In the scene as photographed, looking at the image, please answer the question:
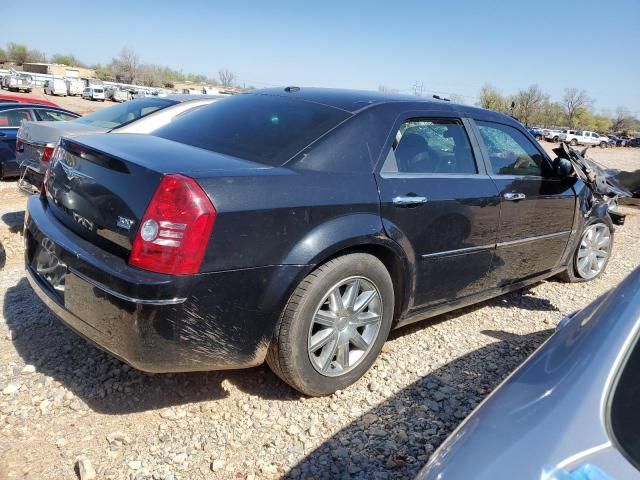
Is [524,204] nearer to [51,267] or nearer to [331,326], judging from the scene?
[331,326]

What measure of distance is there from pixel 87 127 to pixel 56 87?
52.6 m

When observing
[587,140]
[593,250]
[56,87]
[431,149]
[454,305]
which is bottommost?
[454,305]

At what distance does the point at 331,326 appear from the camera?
8.80 feet

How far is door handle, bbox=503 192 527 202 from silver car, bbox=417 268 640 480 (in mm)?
2216

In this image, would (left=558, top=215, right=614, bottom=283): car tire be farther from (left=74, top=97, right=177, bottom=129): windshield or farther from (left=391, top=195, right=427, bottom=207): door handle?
(left=74, top=97, right=177, bottom=129): windshield

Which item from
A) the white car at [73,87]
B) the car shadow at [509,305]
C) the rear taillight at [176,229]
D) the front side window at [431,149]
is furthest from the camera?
the white car at [73,87]

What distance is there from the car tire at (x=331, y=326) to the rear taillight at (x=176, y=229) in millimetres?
573

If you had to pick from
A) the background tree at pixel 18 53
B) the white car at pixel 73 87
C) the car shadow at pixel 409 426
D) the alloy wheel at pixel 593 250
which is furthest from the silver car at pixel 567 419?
the background tree at pixel 18 53

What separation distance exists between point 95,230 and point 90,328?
0.46 meters

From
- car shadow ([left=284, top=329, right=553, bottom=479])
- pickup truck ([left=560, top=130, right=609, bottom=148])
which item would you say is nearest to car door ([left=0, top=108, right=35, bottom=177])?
car shadow ([left=284, top=329, right=553, bottom=479])

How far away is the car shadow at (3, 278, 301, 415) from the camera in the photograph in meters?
2.68

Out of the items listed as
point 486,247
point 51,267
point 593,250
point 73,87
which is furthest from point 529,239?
point 73,87

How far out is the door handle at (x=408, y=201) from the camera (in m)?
2.81

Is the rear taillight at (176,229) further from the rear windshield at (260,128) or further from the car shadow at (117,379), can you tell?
the car shadow at (117,379)
